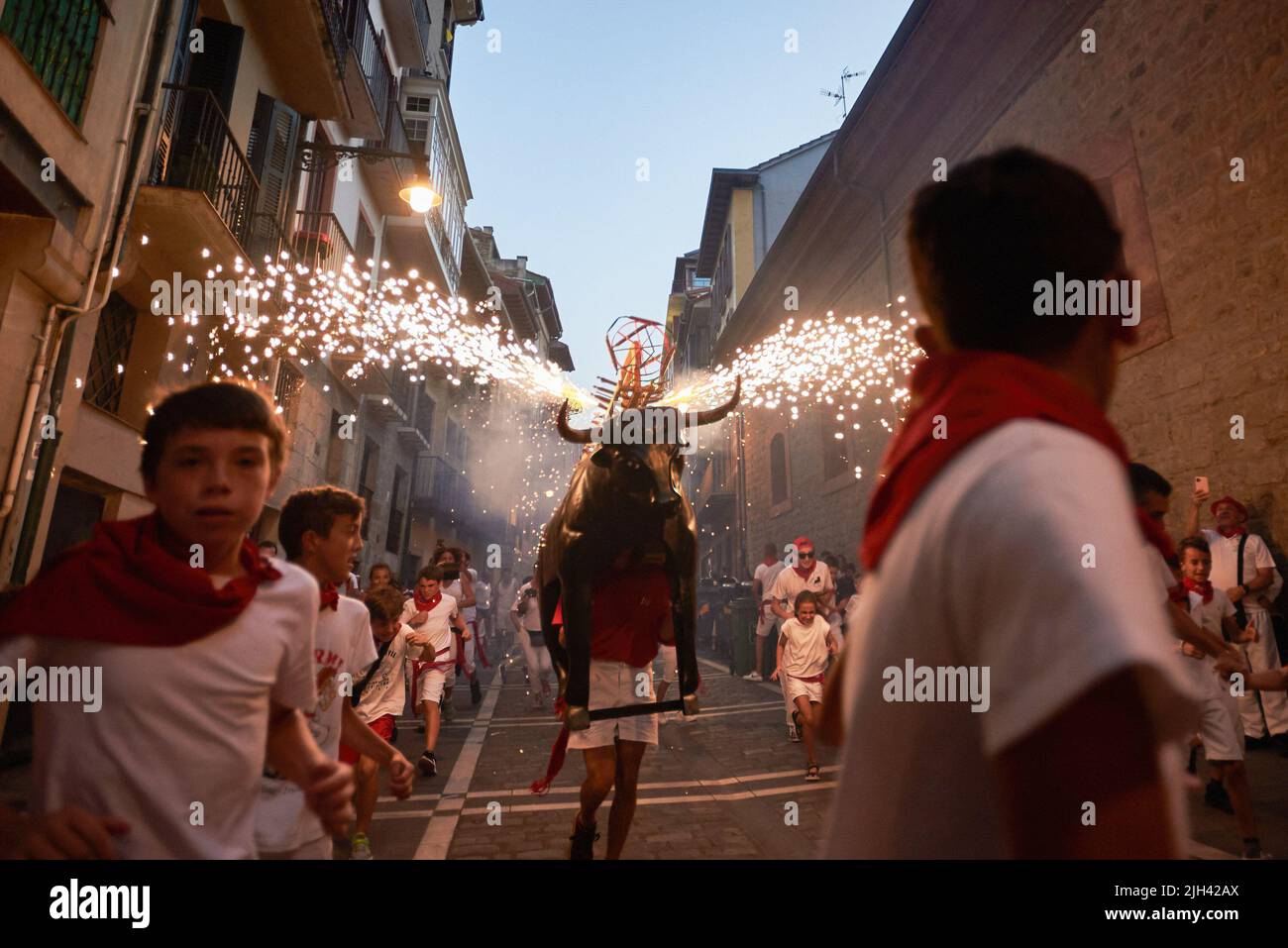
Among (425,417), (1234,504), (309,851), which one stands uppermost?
(425,417)

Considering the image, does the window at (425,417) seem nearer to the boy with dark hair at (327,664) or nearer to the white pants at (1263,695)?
the boy with dark hair at (327,664)

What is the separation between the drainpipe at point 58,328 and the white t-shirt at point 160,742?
6065 millimetres

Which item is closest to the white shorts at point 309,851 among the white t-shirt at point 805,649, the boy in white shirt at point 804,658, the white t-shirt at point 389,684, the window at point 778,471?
the white t-shirt at point 389,684

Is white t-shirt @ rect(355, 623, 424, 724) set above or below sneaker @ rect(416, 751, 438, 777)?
above

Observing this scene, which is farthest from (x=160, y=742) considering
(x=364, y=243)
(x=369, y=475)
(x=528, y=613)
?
(x=369, y=475)

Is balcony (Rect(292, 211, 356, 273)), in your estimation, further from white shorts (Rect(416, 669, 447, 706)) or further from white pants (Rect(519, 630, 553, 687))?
white shorts (Rect(416, 669, 447, 706))

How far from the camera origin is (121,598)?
4.99ft

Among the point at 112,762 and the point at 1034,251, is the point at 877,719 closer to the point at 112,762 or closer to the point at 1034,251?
the point at 1034,251

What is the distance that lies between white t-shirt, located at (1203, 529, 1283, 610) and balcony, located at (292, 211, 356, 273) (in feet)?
40.5

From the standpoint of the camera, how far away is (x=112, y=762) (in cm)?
150

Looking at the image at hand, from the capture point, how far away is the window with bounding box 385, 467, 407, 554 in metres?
20.4

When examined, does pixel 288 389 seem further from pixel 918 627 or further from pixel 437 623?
pixel 918 627

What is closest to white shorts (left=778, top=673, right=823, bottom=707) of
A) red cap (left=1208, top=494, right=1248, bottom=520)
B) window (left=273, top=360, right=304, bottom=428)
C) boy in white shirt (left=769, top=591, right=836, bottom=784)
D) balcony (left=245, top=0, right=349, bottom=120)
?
boy in white shirt (left=769, top=591, right=836, bottom=784)

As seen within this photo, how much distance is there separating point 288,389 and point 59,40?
6.58 metres
